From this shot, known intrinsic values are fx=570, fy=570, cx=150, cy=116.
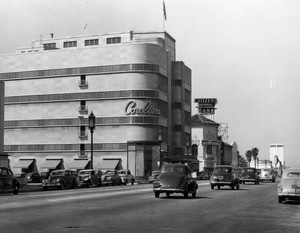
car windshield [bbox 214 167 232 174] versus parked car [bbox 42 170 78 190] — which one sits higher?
car windshield [bbox 214 167 232 174]

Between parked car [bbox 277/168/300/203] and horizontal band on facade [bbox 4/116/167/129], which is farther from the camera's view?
horizontal band on facade [bbox 4/116/167/129]

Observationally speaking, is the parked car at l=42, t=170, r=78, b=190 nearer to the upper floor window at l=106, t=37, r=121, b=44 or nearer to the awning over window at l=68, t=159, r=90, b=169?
the awning over window at l=68, t=159, r=90, b=169

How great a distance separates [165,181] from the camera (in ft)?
91.9

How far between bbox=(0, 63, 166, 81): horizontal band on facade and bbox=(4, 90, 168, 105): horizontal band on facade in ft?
10.9

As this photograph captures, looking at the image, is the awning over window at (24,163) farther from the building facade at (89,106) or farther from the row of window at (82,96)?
the row of window at (82,96)

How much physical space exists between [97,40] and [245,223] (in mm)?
97826

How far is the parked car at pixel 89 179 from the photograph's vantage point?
4813 cm

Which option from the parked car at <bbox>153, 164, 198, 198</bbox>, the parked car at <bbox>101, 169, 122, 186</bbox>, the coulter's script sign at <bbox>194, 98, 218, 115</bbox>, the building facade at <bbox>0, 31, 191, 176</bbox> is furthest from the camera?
the coulter's script sign at <bbox>194, 98, 218, 115</bbox>

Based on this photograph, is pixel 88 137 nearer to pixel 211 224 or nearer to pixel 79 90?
pixel 79 90

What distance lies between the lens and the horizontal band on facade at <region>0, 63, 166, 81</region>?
8988 cm

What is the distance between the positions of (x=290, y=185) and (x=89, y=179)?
27.3 meters

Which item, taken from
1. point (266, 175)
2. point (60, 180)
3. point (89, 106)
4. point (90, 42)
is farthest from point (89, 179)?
point (90, 42)

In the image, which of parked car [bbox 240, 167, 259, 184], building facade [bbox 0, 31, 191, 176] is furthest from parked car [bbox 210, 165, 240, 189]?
building facade [bbox 0, 31, 191, 176]

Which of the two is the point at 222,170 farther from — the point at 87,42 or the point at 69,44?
the point at 69,44
